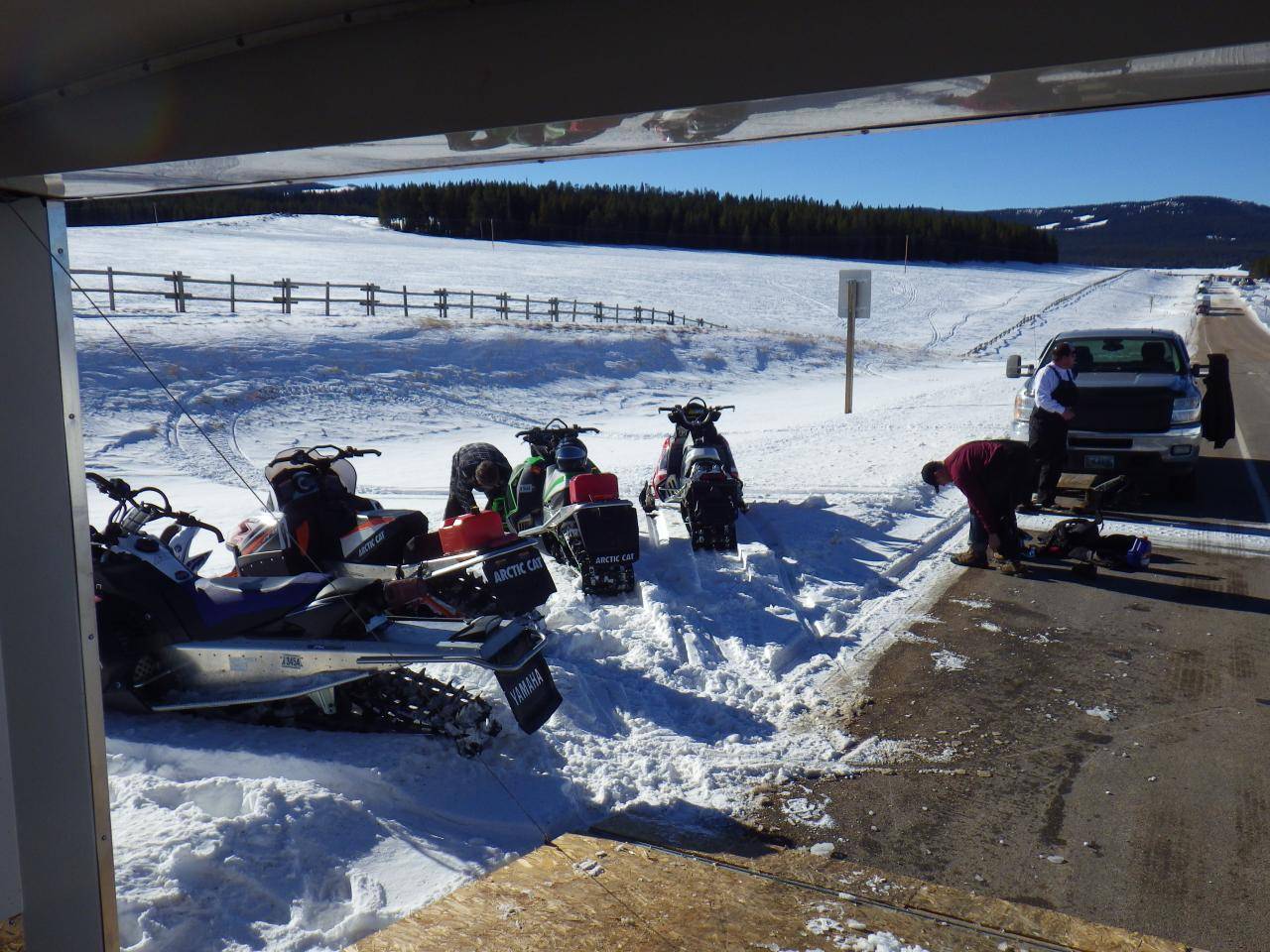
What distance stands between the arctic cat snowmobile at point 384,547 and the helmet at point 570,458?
160 centimetres

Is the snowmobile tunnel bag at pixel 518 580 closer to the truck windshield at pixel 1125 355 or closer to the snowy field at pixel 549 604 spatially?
the snowy field at pixel 549 604

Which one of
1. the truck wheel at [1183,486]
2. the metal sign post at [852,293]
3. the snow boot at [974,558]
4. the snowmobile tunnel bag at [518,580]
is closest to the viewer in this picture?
the snowmobile tunnel bag at [518,580]

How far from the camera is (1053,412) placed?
9.78 meters

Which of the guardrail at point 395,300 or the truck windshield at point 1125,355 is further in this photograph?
the guardrail at point 395,300

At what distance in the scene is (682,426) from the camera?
8734 millimetres

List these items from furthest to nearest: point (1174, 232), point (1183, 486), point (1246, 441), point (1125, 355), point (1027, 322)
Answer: point (1174, 232), point (1027, 322), point (1246, 441), point (1125, 355), point (1183, 486)

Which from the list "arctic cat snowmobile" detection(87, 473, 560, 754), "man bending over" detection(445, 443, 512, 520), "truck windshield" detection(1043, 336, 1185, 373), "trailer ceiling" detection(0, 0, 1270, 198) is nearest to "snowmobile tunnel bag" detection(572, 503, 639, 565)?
"man bending over" detection(445, 443, 512, 520)

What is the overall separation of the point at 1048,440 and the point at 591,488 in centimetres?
547

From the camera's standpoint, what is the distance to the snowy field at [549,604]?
3518 millimetres

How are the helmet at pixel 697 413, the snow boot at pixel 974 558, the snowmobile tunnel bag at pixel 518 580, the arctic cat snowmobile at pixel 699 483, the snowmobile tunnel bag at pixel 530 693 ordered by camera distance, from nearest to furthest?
the snowmobile tunnel bag at pixel 530 693, the snowmobile tunnel bag at pixel 518 580, the arctic cat snowmobile at pixel 699 483, the snow boot at pixel 974 558, the helmet at pixel 697 413

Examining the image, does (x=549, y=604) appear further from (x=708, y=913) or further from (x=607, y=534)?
(x=708, y=913)

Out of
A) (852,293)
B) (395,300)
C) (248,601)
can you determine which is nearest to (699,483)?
(248,601)

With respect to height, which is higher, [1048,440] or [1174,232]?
[1174,232]

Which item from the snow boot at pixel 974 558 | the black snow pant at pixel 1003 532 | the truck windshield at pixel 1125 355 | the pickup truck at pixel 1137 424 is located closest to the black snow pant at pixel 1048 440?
the pickup truck at pixel 1137 424
